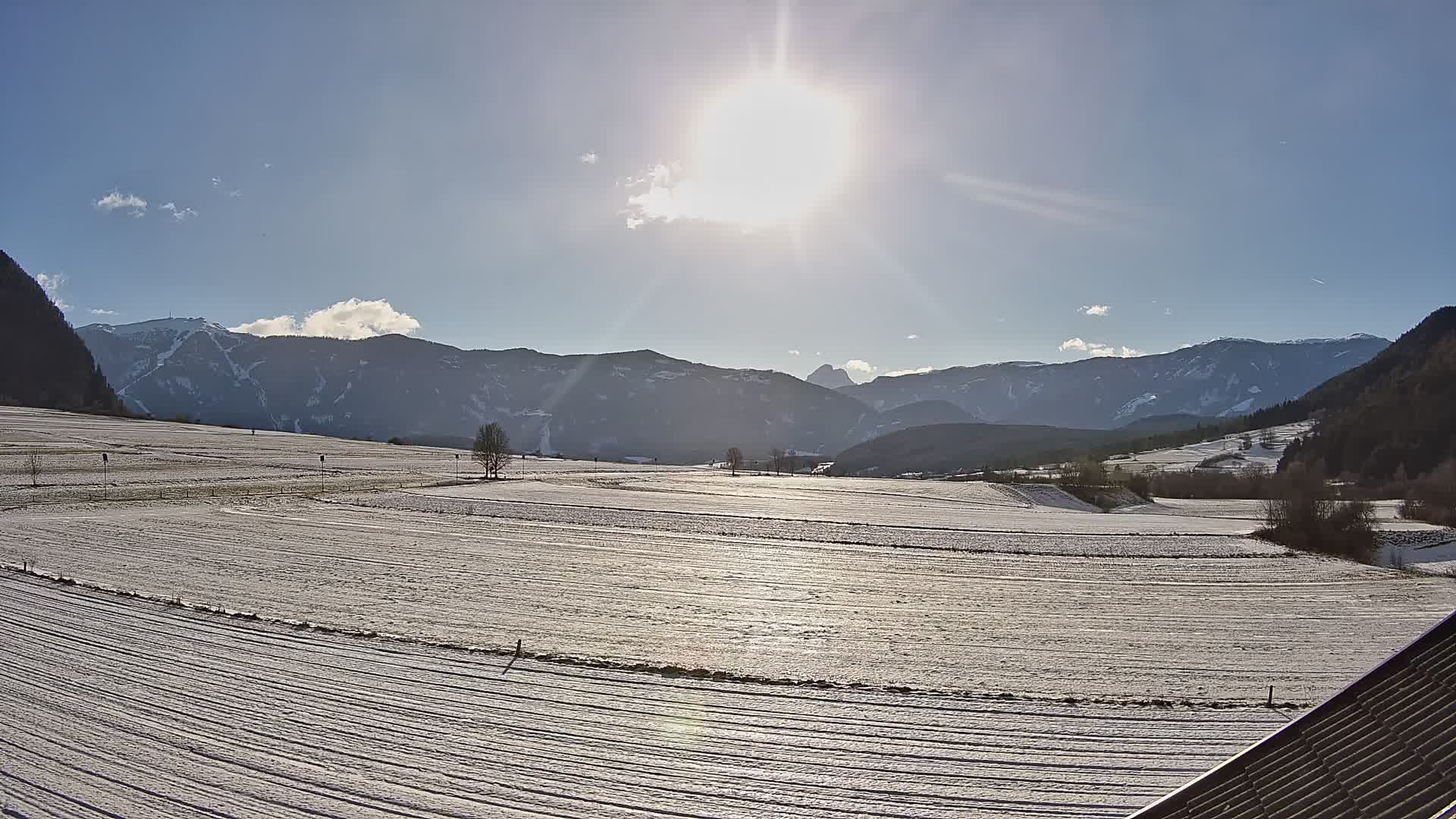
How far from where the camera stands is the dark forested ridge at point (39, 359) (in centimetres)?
17862

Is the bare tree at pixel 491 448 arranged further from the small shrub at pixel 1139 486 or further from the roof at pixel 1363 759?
the small shrub at pixel 1139 486

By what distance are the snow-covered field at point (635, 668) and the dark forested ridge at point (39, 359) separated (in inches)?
7525

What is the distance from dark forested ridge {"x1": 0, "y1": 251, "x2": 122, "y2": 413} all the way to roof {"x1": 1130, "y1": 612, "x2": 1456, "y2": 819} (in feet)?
755

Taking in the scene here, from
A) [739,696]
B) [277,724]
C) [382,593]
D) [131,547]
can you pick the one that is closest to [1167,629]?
[739,696]

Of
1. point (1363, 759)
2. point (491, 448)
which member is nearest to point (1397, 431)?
point (491, 448)

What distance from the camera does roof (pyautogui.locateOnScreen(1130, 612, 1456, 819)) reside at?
16.5ft

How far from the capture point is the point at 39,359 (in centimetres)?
18800

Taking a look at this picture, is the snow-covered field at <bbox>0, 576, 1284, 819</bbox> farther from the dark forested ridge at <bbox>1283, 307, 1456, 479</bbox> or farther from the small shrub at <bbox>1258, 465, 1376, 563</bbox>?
the dark forested ridge at <bbox>1283, 307, 1456, 479</bbox>

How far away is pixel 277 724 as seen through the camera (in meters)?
12.6

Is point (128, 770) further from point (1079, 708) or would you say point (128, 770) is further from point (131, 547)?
point (131, 547)

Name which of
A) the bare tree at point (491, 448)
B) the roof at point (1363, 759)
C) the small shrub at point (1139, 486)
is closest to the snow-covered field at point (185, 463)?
the bare tree at point (491, 448)

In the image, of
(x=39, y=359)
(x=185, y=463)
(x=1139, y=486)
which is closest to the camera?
(x=185, y=463)

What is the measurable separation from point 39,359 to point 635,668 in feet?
810

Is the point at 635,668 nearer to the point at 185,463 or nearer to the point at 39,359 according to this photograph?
the point at 185,463
